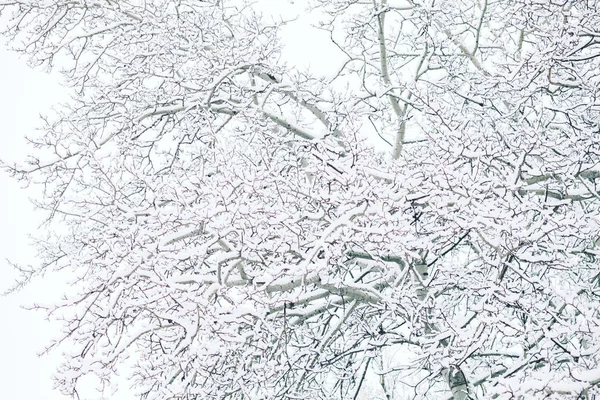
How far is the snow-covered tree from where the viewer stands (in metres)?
4.29

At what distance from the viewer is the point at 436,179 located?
442 centimetres

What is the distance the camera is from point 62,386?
4.20 meters

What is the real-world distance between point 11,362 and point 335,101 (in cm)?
16382

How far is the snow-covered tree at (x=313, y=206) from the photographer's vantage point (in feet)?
14.1

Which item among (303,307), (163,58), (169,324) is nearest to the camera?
(169,324)

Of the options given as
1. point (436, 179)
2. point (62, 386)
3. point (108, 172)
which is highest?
point (108, 172)

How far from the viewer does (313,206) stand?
4.83 metres

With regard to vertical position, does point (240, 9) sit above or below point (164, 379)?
above

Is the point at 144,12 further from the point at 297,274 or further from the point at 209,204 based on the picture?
the point at 297,274

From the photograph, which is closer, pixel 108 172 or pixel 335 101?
pixel 108 172

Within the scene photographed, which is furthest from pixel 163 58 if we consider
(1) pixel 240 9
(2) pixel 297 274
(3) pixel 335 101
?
(2) pixel 297 274

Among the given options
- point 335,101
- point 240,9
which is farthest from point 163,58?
point 335,101

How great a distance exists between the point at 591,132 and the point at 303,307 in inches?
101

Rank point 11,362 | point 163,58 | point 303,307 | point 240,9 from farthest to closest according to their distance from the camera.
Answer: point 11,362
point 240,9
point 163,58
point 303,307
